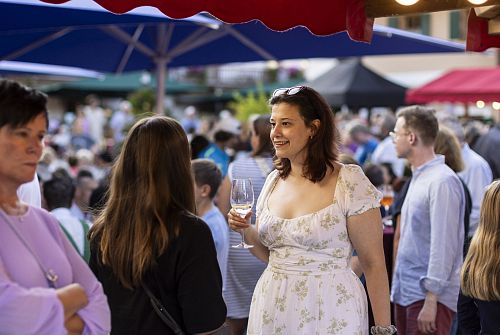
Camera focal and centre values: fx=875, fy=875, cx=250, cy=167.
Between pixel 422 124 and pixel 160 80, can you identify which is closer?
pixel 422 124

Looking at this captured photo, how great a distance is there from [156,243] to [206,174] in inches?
84.5

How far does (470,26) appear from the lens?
497cm

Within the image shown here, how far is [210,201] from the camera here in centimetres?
545

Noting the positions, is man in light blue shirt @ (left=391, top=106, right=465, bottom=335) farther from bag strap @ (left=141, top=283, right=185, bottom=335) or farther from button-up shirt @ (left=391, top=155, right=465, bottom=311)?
bag strap @ (left=141, top=283, right=185, bottom=335)

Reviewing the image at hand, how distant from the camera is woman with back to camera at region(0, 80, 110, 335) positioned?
2502 mm

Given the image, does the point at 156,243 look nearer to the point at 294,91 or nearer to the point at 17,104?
the point at 17,104

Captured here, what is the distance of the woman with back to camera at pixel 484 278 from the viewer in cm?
391

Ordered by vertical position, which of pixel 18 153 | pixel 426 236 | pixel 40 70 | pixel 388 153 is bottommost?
pixel 388 153

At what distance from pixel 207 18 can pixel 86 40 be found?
3.01 metres

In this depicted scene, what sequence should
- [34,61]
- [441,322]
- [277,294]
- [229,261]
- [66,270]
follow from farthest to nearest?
[34,61], [229,261], [441,322], [277,294], [66,270]

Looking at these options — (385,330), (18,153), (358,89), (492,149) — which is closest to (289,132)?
(385,330)

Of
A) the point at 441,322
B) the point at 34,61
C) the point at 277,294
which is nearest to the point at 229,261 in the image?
the point at 441,322

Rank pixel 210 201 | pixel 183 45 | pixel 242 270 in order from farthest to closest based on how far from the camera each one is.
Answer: pixel 183 45
pixel 242 270
pixel 210 201

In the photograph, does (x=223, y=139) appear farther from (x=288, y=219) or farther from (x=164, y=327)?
(x=164, y=327)
